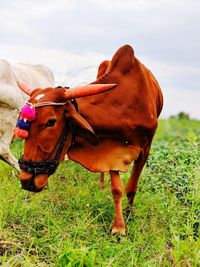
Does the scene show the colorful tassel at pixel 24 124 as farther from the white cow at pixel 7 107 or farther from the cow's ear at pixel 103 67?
the white cow at pixel 7 107

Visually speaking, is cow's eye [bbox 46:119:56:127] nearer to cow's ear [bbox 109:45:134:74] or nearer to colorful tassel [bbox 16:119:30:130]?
colorful tassel [bbox 16:119:30:130]

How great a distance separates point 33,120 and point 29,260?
873mm

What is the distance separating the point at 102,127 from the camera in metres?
4.05

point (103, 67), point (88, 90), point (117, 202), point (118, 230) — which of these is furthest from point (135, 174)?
point (88, 90)

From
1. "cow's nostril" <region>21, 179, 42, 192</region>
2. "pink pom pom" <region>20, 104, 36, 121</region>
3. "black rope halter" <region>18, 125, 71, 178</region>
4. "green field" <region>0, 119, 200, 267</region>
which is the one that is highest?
"pink pom pom" <region>20, 104, 36, 121</region>

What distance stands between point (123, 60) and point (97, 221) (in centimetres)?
125

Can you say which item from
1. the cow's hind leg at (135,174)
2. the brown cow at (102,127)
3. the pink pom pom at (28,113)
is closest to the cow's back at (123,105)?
the brown cow at (102,127)

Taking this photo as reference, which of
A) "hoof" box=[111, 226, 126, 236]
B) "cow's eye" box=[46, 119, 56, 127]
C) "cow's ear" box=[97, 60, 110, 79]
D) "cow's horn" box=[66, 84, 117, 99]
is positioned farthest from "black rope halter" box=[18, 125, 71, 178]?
"cow's ear" box=[97, 60, 110, 79]

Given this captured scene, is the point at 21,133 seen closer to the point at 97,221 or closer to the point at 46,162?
the point at 46,162

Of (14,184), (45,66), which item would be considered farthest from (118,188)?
(45,66)

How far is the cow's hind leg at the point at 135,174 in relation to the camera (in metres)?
4.50

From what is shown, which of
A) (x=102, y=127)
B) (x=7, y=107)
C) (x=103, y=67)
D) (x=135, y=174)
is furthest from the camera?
(x=7, y=107)

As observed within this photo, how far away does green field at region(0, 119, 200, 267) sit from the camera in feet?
11.4

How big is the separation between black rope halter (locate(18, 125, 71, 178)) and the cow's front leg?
57 centimetres
